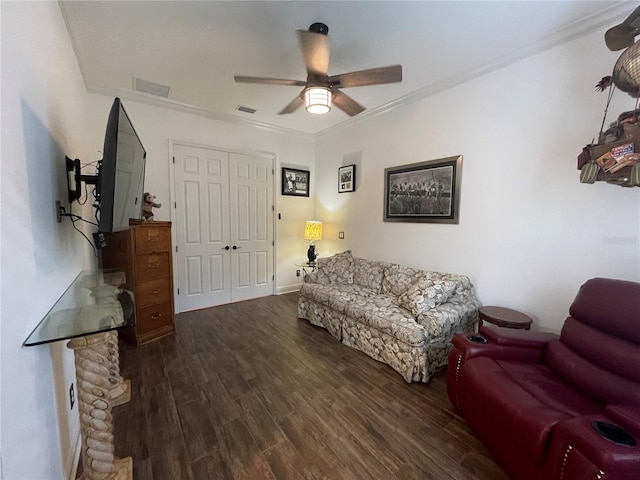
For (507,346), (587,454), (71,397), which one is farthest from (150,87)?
(587,454)

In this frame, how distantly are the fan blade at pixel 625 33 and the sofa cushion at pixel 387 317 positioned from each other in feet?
7.58

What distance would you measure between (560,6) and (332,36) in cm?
160

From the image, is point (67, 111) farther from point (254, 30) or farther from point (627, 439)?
point (627, 439)

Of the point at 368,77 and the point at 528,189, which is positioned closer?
the point at 368,77

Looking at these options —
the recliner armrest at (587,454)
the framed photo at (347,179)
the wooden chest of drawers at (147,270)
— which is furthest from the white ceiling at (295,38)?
the recliner armrest at (587,454)

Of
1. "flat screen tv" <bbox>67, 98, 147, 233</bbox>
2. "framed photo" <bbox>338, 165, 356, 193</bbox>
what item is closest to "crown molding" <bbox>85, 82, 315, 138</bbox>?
"framed photo" <bbox>338, 165, 356, 193</bbox>

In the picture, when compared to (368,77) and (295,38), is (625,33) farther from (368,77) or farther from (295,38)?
(295,38)

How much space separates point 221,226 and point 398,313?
2.87m

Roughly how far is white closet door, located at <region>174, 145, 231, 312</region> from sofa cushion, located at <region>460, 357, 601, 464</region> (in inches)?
136

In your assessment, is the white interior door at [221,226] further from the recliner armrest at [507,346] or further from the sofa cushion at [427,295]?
the recliner armrest at [507,346]

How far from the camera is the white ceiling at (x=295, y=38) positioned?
6.11ft

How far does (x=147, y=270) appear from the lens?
9.50 ft

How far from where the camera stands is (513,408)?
1.34 metres

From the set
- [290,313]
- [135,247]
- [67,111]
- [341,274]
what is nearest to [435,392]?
[341,274]
